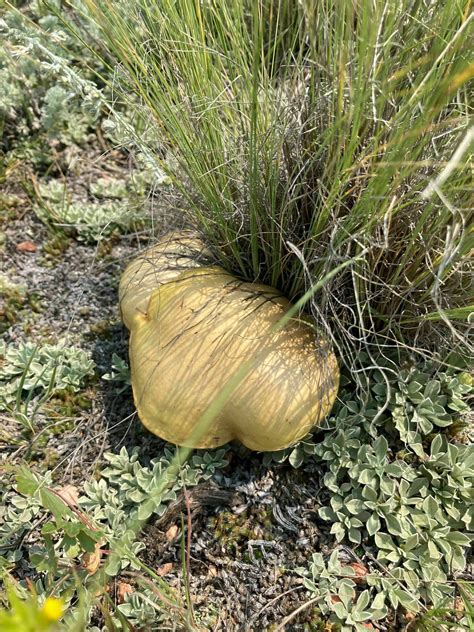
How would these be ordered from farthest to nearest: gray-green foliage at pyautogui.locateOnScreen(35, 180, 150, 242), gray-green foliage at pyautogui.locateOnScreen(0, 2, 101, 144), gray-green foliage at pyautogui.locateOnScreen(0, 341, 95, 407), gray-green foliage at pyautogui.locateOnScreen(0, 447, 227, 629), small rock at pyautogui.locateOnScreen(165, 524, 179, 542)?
gray-green foliage at pyautogui.locateOnScreen(0, 2, 101, 144)
gray-green foliage at pyautogui.locateOnScreen(35, 180, 150, 242)
gray-green foliage at pyautogui.locateOnScreen(0, 341, 95, 407)
small rock at pyautogui.locateOnScreen(165, 524, 179, 542)
gray-green foliage at pyautogui.locateOnScreen(0, 447, 227, 629)

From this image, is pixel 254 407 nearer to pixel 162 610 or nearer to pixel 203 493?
pixel 203 493

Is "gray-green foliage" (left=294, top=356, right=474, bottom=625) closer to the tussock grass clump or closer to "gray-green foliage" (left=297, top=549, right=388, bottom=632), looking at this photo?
"gray-green foliage" (left=297, top=549, right=388, bottom=632)

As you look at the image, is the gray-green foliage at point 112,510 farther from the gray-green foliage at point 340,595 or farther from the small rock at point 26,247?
the small rock at point 26,247

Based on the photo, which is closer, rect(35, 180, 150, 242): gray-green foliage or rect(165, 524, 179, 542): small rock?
rect(165, 524, 179, 542): small rock

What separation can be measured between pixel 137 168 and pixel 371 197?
4.36 feet

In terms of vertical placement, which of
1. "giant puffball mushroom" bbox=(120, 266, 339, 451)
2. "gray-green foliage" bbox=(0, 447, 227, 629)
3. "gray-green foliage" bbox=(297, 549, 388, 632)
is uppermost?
"giant puffball mushroom" bbox=(120, 266, 339, 451)

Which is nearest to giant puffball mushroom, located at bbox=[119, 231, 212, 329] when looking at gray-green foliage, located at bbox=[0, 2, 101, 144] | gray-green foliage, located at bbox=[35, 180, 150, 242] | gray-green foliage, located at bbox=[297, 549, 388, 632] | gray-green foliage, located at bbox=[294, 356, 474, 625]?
gray-green foliage, located at bbox=[35, 180, 150, 242]

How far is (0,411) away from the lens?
1.49 metres

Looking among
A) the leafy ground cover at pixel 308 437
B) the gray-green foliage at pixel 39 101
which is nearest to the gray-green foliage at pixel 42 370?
the leafy ground cover at pixel 308 437

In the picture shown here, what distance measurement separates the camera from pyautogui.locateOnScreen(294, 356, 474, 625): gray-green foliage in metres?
1.17

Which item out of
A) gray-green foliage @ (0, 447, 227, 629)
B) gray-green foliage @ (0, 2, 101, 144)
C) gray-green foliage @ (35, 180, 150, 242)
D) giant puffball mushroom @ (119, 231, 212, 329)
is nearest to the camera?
gray-green foliage @ (0, 447, 227, 629)

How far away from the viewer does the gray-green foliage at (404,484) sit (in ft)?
3.83

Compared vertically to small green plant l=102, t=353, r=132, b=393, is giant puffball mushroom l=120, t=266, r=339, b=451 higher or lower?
higher

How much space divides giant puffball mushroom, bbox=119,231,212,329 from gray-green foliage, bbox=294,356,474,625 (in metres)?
0.53
